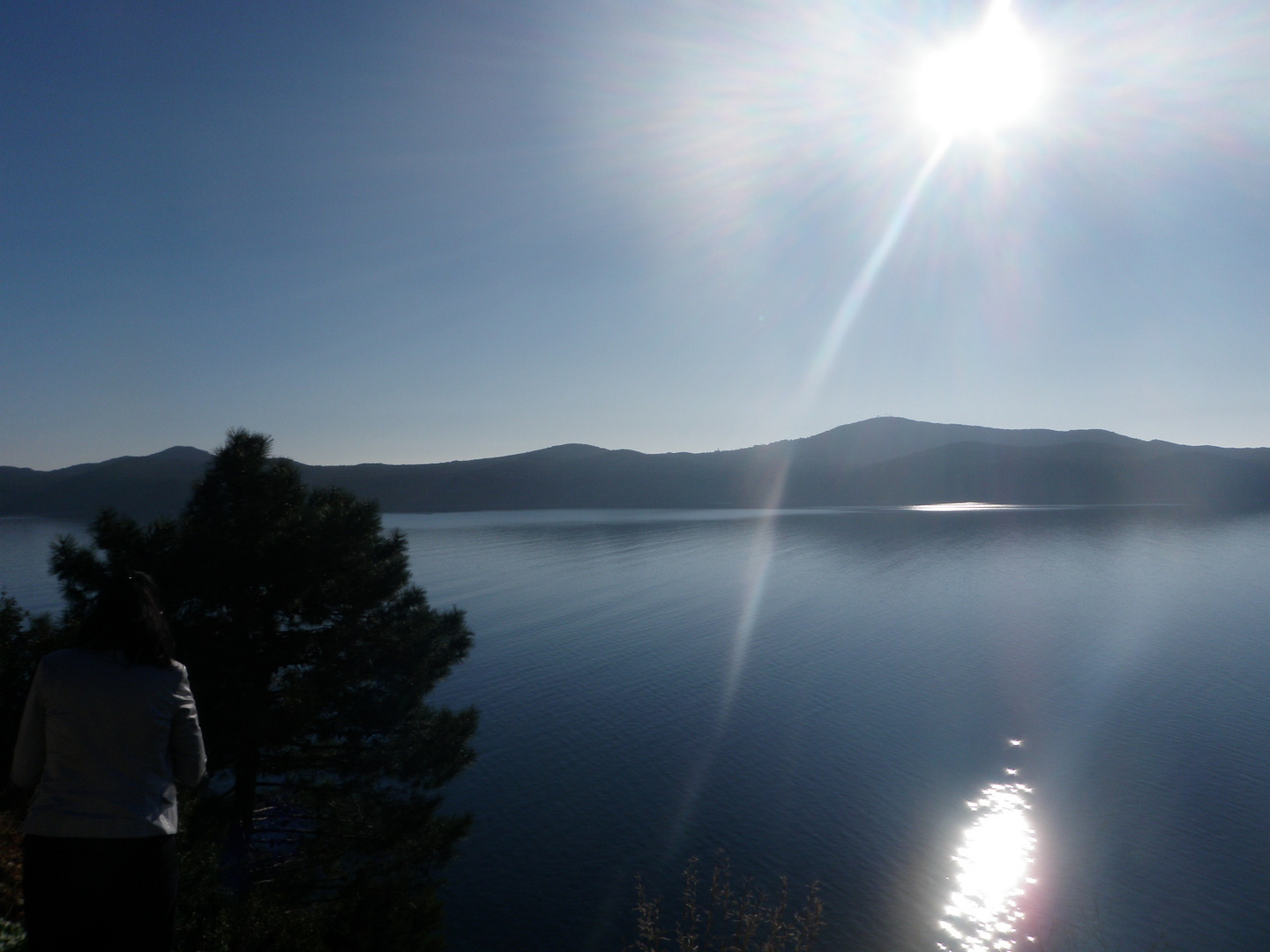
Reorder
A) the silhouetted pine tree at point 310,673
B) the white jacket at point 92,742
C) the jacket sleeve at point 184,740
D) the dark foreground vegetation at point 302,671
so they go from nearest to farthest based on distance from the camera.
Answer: the white jacket at point 92,742, the jacket sleeve at point 184,740, the dark foreground vegetation at point 302,671, the silhouetted pine tree at point 310,673

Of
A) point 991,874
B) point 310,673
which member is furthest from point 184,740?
point 991,874

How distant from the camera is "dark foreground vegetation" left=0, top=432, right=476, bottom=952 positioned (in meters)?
10.8

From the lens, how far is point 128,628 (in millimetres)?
2887

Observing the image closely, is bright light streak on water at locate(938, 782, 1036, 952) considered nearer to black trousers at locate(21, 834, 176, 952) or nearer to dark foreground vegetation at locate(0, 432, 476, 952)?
dark foreground vegetation at locate(0, 432, 476, 952)

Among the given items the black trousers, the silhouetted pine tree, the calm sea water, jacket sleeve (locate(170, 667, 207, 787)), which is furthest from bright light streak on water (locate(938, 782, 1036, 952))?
jacket sleeve (locate(170, 667, 207, 787))

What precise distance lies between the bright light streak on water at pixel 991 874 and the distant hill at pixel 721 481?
133 meters

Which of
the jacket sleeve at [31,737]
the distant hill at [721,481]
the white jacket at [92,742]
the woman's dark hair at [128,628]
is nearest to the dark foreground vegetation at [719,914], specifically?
the white jacket at [92,742]

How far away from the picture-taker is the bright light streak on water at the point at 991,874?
13.0 meters

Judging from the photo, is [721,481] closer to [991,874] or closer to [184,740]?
[991,874]

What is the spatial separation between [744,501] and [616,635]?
5535 inches

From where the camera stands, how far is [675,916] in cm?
1370

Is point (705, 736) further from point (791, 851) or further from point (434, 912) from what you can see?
point (434, 912)

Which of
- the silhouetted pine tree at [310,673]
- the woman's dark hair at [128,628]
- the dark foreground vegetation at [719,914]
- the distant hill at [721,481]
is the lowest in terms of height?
the dark foreground vegetation at [719,914]

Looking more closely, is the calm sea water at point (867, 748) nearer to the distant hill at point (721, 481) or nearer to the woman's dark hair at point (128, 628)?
the woman's dark hair at point (128, 628)
